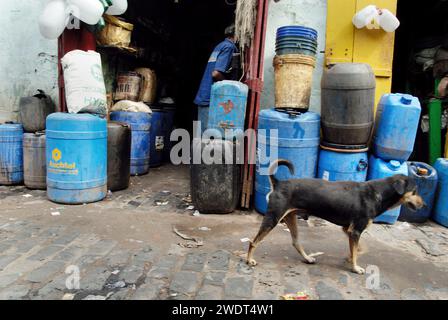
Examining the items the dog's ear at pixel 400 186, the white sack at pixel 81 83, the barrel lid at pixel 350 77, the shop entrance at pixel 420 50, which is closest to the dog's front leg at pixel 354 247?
the dog's ear at pixel 400 186

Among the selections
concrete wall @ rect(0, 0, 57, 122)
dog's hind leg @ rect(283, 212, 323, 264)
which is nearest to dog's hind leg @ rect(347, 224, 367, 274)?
dog's hind leg @ rect(283, 212, 323, 264)

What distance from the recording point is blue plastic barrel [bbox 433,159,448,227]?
15.2ft

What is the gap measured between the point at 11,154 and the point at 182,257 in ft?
11.2

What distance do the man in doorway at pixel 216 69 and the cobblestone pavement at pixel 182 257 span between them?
5.75 feet

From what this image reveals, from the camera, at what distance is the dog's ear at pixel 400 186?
3.08 meters

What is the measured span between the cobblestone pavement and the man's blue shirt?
1.84 m

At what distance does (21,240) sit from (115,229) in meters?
0.88

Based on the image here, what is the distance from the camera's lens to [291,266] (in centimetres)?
334

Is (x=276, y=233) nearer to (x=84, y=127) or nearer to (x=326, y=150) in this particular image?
(x=326, y=150)

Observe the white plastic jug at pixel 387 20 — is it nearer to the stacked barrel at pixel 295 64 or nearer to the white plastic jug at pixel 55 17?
the stacked barrel at pixel 295 64

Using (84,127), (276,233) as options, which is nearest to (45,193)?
(84,127)

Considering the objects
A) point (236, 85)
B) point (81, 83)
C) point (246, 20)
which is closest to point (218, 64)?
point (246, 20)

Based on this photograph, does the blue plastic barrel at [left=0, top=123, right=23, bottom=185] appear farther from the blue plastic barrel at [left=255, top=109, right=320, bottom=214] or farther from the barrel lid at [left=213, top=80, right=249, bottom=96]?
the blue plastic barrel at [left=255, top=109, right=320, bottom=214]
